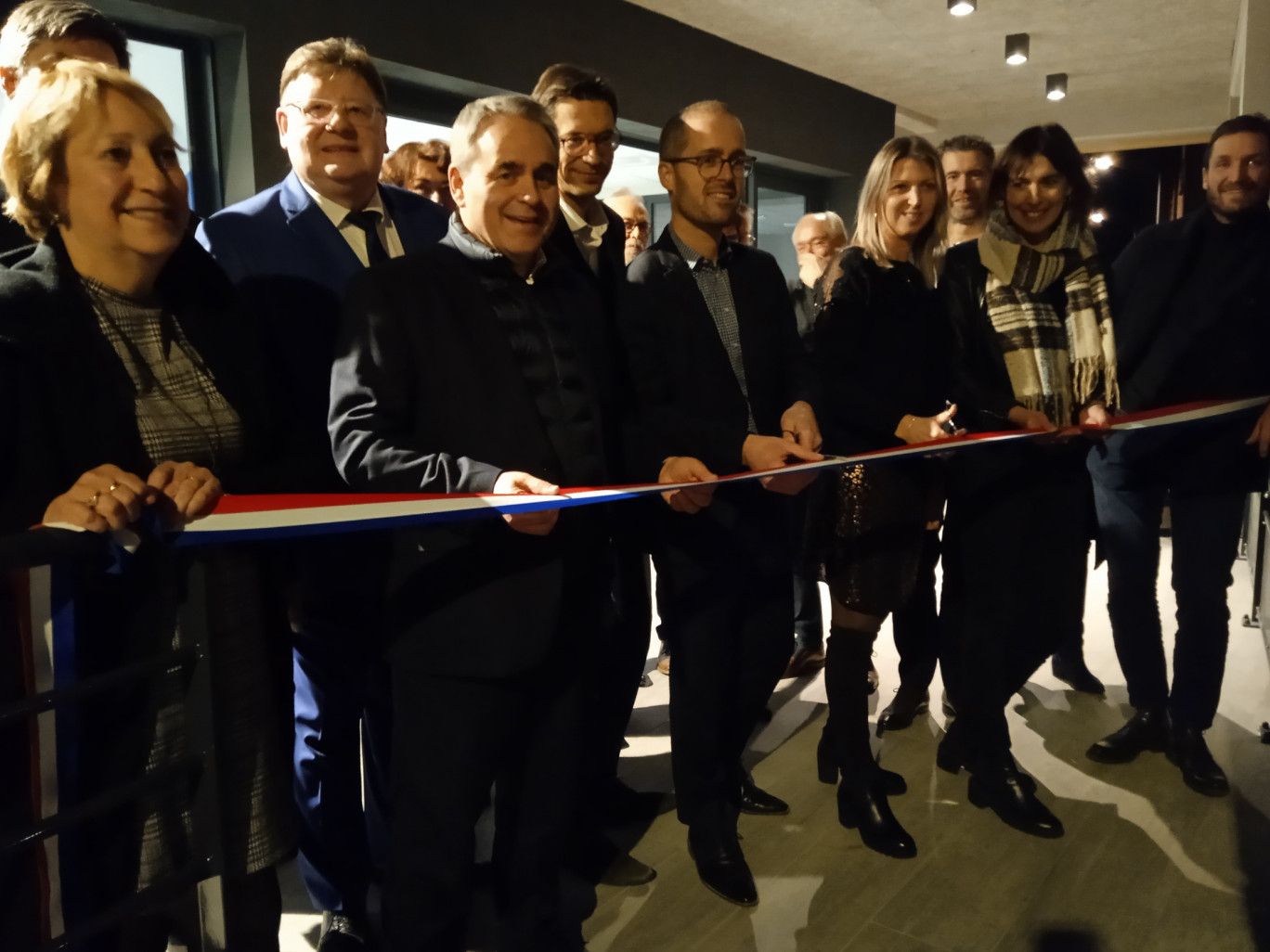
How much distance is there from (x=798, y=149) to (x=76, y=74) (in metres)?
7.29

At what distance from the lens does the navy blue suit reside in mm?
1844

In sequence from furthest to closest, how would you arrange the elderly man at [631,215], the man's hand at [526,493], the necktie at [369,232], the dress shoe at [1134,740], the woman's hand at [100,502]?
the elderly man at [631,215] < the dress shoe at [1134,740] < the necktie at [369,232] < the man's hand at [526,493] < the woman's hand at [100,502]

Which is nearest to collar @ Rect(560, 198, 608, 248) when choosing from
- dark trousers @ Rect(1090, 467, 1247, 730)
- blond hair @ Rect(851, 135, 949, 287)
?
blond hair @ Rect(851, 135, 949, 287)

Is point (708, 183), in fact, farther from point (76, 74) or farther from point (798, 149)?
point (798, 149)

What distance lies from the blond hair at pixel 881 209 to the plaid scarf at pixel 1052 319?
0.16 metres

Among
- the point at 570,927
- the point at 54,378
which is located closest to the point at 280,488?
the point at 54,378

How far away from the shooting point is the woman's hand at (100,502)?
3.86 feet

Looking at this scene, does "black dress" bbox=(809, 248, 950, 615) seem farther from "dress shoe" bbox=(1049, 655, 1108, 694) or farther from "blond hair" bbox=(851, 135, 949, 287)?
"dress shoe" bbox=(1049, 655, 1108, 694)

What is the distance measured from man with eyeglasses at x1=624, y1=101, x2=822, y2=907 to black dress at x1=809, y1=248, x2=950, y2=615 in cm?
14

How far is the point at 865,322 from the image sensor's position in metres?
2.33

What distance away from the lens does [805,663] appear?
3.75m

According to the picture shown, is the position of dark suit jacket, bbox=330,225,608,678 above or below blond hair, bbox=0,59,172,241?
below

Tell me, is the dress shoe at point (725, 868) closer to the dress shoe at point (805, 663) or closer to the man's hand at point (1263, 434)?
the dress shoe at point (805, 663)

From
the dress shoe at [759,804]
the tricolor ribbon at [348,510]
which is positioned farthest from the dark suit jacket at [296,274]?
the dress shoe at [759,804]
